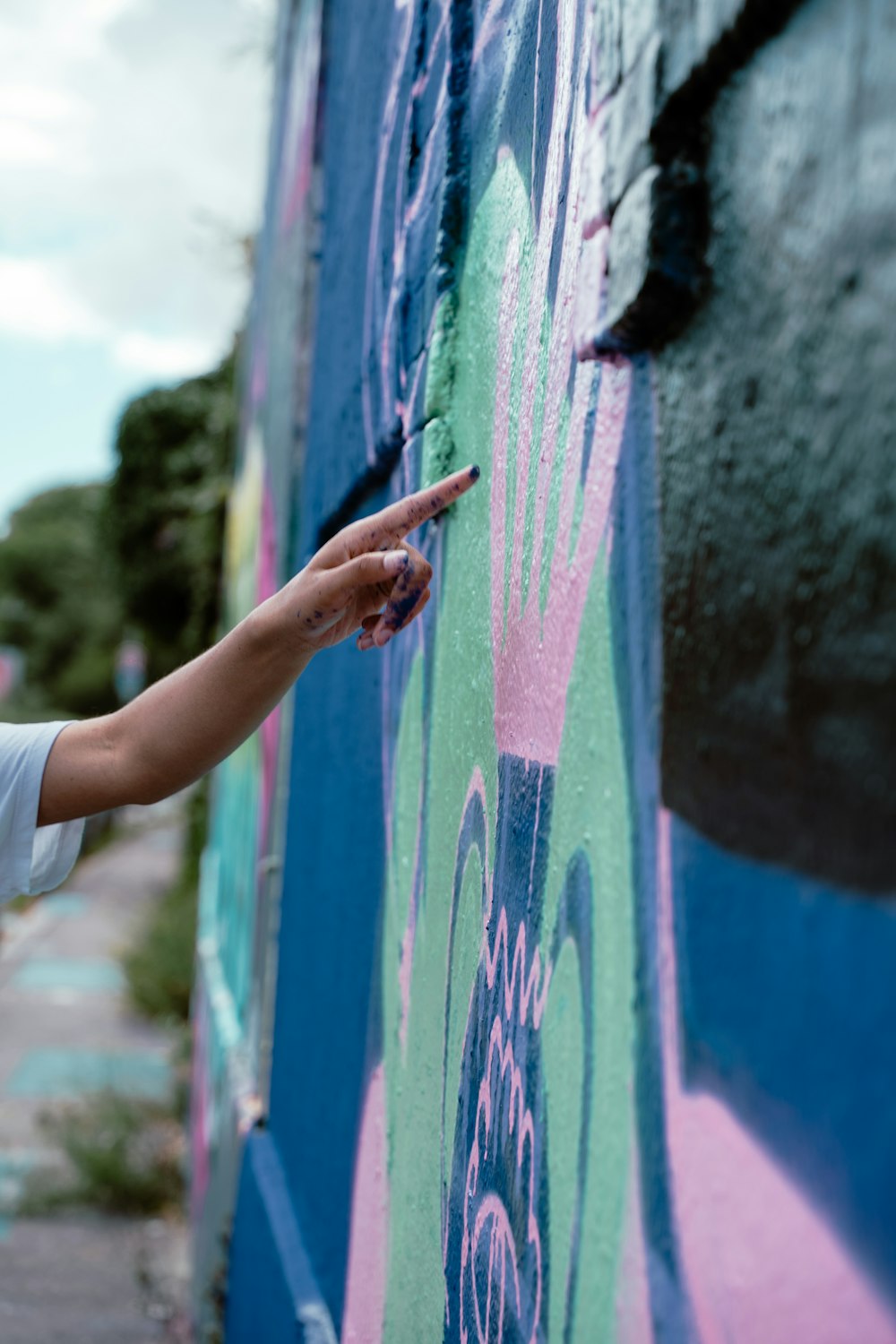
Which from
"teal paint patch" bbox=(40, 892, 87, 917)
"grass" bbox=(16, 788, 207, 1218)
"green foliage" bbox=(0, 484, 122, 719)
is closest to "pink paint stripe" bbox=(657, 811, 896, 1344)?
"grass" bbox=(16, 788, 207, 1218)

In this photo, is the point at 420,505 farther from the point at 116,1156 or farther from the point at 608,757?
the point at 116,1156

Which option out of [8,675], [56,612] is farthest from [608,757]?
Result: [56,612]

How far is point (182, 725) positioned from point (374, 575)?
41cm

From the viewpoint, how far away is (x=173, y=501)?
39.4 feet

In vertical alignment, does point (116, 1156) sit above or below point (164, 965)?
below

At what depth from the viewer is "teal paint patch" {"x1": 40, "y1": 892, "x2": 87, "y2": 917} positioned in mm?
14773

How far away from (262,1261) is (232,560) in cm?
527

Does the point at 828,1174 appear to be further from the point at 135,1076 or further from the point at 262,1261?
the point at 135,1076

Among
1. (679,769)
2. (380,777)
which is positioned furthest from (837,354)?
(380,777)

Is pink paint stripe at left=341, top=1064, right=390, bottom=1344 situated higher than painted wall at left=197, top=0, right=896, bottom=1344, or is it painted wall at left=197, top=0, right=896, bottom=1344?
painted wall at left=197, top=0, right=896, bottom=1344

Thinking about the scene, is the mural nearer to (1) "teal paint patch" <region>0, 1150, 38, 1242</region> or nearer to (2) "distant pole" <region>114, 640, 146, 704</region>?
(1) "teal paint patch" <region>0, 1150, 38, 1242</region>

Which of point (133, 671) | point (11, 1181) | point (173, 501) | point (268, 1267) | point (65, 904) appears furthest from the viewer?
point (133, 671)

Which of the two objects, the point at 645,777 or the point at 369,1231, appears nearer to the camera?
the point at 645,777

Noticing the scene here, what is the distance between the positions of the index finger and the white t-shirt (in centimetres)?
63
